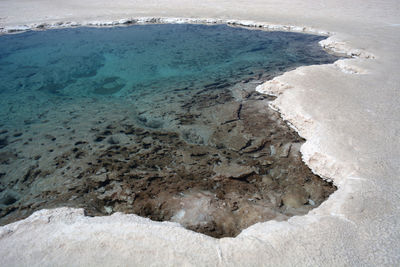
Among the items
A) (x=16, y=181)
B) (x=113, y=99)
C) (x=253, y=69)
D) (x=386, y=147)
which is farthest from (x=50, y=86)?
(x=386, y=147)

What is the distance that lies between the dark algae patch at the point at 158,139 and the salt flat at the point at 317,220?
1.21 ft

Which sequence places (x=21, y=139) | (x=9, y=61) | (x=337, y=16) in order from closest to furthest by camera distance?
(x=21, y=139)
(x=9, y=61)
(x=337, y=16)

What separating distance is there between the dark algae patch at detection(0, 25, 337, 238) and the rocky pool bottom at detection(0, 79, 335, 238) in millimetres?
15

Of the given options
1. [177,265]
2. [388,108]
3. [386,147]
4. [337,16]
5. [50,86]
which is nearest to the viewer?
[177,265]

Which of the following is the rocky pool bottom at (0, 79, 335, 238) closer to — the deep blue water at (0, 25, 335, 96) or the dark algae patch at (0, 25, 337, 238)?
the dark algae patch at (0, 25, 337, 238)

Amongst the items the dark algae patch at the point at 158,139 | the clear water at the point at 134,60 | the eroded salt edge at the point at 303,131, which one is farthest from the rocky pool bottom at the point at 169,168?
the clear water at the point at 134,60

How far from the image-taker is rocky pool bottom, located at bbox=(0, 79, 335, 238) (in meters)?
2.79

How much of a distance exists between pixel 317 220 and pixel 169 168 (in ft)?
6.22

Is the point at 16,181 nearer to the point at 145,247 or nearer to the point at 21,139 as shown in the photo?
the point at 21,139

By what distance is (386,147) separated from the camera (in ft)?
9.96

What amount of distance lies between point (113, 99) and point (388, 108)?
5.07m

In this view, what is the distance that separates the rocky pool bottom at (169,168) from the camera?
279cm

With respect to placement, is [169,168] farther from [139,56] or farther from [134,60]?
[139,56]

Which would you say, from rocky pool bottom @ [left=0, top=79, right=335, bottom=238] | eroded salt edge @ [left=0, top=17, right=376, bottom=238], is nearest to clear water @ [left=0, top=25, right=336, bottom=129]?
eroded salt edge @ [left=0, top=17, right=376, bottom=238]
